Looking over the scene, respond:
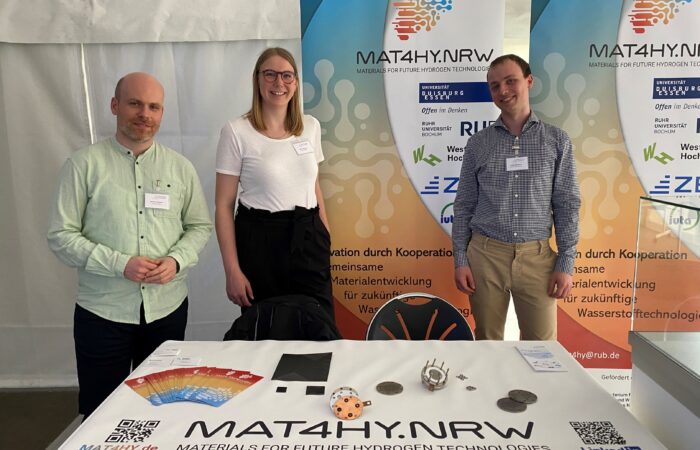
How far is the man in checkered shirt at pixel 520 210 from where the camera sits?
2328mm

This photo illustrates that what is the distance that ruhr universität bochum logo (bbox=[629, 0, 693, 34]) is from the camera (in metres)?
2.76

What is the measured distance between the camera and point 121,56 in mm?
2957

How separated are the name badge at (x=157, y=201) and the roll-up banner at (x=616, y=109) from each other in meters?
1.99

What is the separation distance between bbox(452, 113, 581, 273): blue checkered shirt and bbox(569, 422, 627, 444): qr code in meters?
1.23

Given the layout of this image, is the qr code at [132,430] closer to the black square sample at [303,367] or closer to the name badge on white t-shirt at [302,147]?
the black square sample at [303,367]

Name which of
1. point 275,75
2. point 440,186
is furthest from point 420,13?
point 275,75

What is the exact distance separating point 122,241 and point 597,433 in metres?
1.64

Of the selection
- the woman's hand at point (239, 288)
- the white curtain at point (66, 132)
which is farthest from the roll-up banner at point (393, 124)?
the woman's hand at point (239, 288)

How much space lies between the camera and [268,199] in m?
2.26

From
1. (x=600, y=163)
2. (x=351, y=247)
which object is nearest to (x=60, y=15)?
(x=351, y=247)

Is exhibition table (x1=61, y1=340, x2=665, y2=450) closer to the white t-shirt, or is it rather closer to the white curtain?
the white t-shirt

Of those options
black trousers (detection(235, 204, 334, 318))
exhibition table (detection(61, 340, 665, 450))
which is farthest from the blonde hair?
exhibition table (detection(61, 340, 665, 450))

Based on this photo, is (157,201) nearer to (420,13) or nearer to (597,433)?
(597,433)

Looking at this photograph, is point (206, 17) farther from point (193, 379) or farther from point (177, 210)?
point (193, 379)
